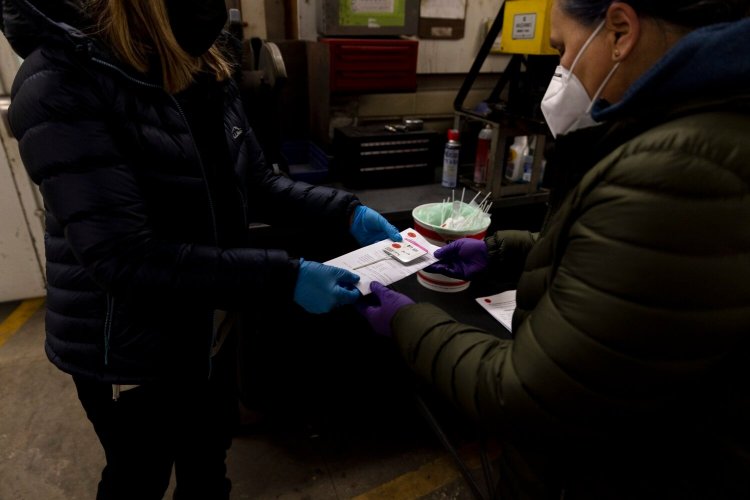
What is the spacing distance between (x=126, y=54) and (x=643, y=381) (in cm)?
95

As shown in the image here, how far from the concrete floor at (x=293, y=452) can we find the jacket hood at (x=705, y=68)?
1.48 metres

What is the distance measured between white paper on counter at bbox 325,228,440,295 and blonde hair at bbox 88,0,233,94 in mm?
517

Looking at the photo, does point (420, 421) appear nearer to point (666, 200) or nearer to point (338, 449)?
point (338, 449)

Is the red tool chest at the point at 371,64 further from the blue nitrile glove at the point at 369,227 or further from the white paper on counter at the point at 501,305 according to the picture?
the white paper on counter at the point at 501,305

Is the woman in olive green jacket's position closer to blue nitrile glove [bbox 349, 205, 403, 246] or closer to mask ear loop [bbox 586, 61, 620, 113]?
mask ear loop [bbox 586, 61, 620, 113]

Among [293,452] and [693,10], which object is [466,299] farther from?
[293,452]

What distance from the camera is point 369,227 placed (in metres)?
1.39

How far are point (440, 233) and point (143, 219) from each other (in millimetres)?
741

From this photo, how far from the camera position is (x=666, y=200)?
518mm

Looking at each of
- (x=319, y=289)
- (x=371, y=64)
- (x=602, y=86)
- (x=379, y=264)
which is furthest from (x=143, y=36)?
(x=371, y=64)

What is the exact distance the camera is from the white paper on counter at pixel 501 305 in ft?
3.68

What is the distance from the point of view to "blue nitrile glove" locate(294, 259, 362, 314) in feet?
3.35

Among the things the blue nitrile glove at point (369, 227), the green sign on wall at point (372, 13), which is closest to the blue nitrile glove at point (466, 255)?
the blue nitrile glove at point (369, 227)

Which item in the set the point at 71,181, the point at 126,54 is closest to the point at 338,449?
the point at 71,181
